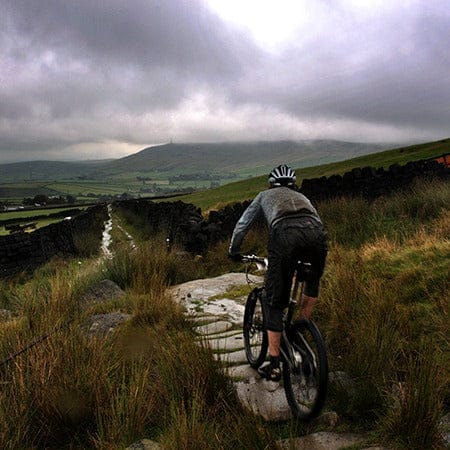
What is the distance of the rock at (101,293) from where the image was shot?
655 cm

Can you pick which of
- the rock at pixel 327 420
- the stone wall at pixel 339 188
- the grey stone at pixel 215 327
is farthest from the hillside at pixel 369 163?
the rock at pixel 327 420

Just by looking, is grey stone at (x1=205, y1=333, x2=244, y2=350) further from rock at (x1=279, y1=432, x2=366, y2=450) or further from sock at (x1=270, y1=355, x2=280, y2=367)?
rock at (x1=279, y1=432, x2=366, y2=450)

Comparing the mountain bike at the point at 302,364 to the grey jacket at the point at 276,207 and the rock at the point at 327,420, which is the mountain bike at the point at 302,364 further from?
the grey jacket at the point at 276,207

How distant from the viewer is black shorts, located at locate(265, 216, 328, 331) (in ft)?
11.2

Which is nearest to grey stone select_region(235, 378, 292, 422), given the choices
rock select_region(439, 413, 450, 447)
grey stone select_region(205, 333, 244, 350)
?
grey stone select_region(205, 333, 244, 350)

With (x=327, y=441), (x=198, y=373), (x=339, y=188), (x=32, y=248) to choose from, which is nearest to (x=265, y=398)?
(x=198, y=373)

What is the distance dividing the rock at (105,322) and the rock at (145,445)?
7.13ft

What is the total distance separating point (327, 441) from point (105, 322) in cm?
337

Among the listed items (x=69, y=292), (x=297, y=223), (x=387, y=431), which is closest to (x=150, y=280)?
(x=69, y=292)

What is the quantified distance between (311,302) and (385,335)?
2.44 ft

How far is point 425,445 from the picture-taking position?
2621mm

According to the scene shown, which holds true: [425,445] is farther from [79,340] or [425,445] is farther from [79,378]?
[79,340]

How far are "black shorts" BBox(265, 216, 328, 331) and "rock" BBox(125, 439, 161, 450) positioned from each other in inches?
53.3

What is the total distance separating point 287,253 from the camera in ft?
11.1
